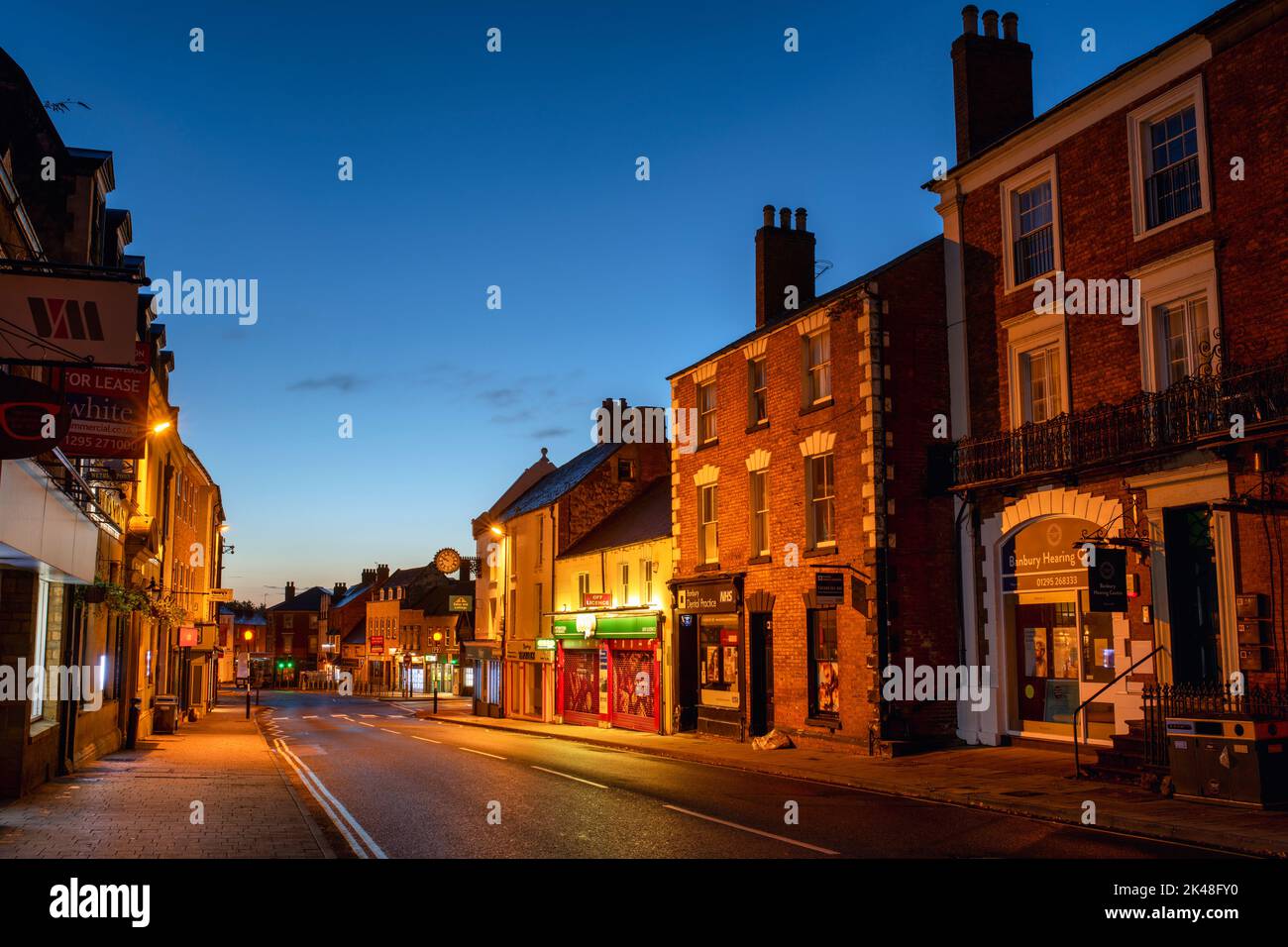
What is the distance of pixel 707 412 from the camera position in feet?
98.3

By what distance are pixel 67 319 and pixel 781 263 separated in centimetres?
2019

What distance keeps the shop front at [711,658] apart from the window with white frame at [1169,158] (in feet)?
43.1

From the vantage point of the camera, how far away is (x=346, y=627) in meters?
113

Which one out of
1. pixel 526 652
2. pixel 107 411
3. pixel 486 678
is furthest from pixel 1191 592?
pixel 486 678

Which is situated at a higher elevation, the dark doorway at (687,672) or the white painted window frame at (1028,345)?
the white painted window frame at (1028,345)

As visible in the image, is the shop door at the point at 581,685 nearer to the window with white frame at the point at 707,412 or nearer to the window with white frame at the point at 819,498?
the window with white frame at the point at 707,412

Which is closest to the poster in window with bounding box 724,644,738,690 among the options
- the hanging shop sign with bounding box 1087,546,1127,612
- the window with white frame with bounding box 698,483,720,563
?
the window with white frame with bounding box 698,483,720,563

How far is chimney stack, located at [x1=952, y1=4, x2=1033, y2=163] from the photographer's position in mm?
22688

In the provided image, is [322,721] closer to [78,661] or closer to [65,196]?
[78,661]

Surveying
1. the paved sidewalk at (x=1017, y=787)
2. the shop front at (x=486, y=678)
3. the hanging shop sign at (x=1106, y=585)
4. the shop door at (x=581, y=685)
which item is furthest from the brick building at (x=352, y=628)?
the hanging shop sign at (x=1106, y=585)

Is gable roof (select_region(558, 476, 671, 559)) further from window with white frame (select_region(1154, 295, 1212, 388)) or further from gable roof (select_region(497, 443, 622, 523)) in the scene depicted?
window with white frame (select_region(1154, 295, 1212, 388))

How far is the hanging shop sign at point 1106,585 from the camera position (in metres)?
16.7

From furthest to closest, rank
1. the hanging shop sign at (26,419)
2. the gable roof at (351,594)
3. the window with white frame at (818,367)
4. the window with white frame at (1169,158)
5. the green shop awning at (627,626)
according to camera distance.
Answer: the gable roof at (351,594)
the green shop awning at (627,626)
the window with white frame at (818,367)
the window with white frame at (1169,158)
the hanging shop sign at (26,419)
